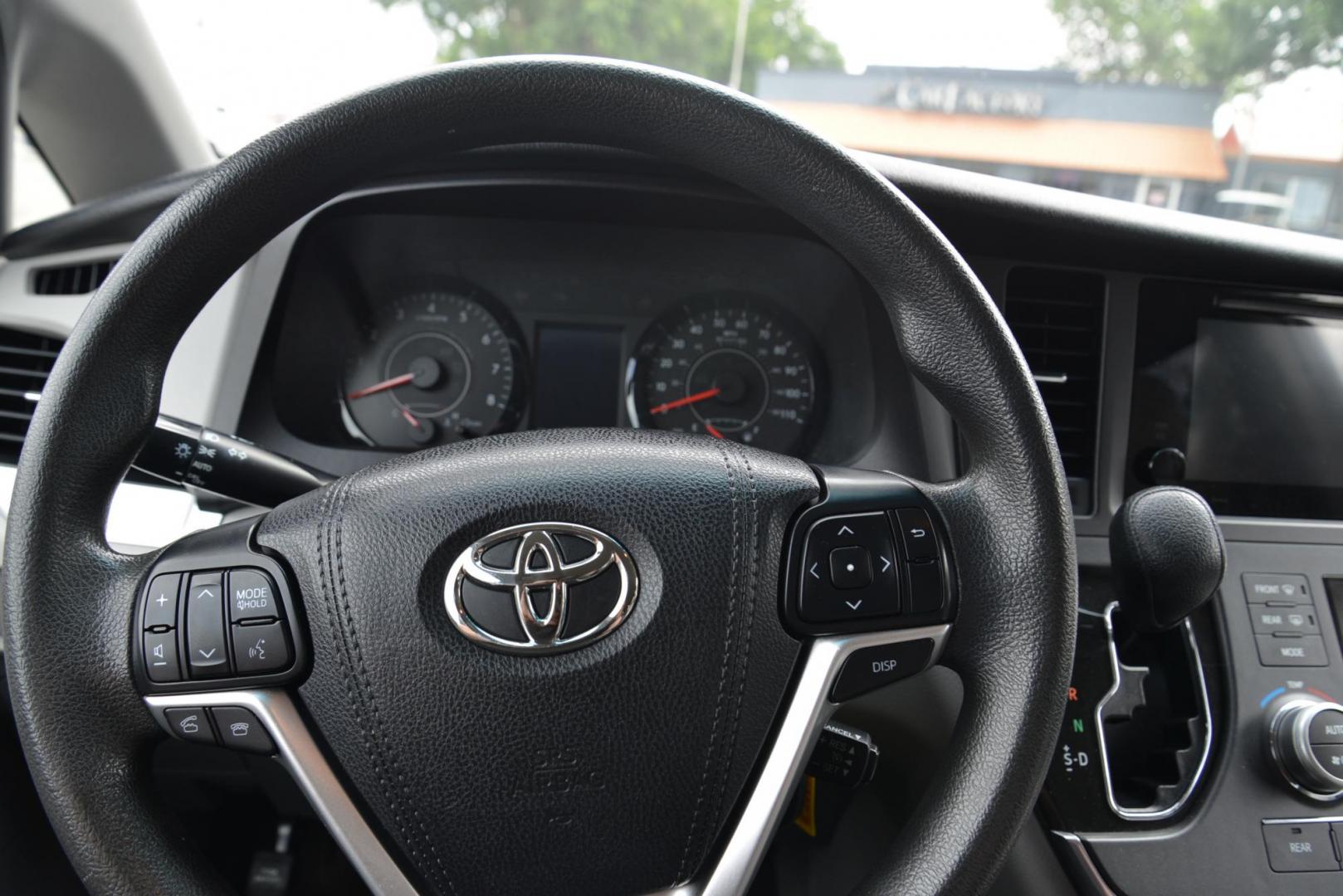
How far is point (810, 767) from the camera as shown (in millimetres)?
898

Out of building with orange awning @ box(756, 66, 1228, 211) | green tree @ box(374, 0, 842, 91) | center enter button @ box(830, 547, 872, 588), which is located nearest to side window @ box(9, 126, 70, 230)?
green tree @ box(374, 0, 842, 91)

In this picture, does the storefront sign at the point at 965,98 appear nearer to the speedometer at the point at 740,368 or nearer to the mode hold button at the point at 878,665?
the speedometer at the point at 740,368

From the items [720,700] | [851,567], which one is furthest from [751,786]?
[851,567]

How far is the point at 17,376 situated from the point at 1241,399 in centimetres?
177

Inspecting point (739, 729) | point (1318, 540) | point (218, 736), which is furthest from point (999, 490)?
point (1318, 540)

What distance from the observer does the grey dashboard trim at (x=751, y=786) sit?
0.76 metres

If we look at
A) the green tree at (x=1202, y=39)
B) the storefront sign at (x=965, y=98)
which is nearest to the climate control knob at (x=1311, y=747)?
the storefront sign at (x=965, y=98)

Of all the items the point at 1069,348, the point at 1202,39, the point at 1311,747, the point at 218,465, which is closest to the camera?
the point at 218,465

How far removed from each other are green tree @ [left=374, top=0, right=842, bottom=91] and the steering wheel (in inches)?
53.7

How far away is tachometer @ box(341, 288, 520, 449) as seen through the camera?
157cm

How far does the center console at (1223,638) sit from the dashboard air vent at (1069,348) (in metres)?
0.03

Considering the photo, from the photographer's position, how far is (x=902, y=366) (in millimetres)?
1340

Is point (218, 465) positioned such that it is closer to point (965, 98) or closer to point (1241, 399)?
point (1241, 399)

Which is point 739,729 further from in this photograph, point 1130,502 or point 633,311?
point 633,311
